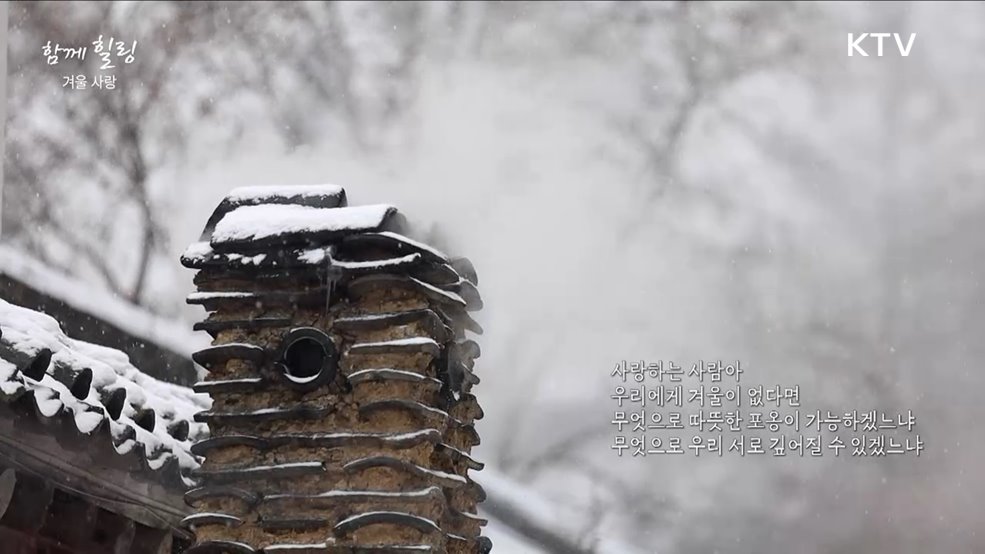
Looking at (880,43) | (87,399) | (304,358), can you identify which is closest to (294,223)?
(304,358)

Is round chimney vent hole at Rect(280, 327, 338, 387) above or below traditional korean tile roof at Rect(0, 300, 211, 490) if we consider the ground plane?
below

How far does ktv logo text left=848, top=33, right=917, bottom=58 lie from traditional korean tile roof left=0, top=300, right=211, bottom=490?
3195mm

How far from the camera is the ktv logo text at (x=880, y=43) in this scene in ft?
16.3

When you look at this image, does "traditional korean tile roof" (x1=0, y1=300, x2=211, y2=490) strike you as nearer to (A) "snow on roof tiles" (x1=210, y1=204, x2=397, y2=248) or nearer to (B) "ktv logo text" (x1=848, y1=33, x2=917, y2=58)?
(A) "snow on roof tiles" (x1=210, y1=204, x2=397, y2=248)

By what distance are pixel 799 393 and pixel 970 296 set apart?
95 centimetres

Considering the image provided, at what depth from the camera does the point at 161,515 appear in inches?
156

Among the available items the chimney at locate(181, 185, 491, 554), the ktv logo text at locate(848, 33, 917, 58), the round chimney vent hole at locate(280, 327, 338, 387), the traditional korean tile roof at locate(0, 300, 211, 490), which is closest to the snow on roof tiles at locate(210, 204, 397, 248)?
the chimney at locate(181, 185, 491, 554)

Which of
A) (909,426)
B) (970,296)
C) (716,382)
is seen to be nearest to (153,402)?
(716,382)

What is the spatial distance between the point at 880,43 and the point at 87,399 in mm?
3509

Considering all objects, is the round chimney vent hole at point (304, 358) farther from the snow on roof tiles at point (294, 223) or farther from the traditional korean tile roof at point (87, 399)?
the traditional korean tile roof at point (87, 399)

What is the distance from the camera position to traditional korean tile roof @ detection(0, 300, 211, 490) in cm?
332

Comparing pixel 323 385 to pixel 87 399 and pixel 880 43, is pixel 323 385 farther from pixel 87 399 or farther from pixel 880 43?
pixel 880 43

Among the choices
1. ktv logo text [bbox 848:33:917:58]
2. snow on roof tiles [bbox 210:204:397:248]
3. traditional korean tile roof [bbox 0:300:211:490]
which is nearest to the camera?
snow on roof tiles [bbox 210:204:397:248]

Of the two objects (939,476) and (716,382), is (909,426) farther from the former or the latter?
(716,382)
